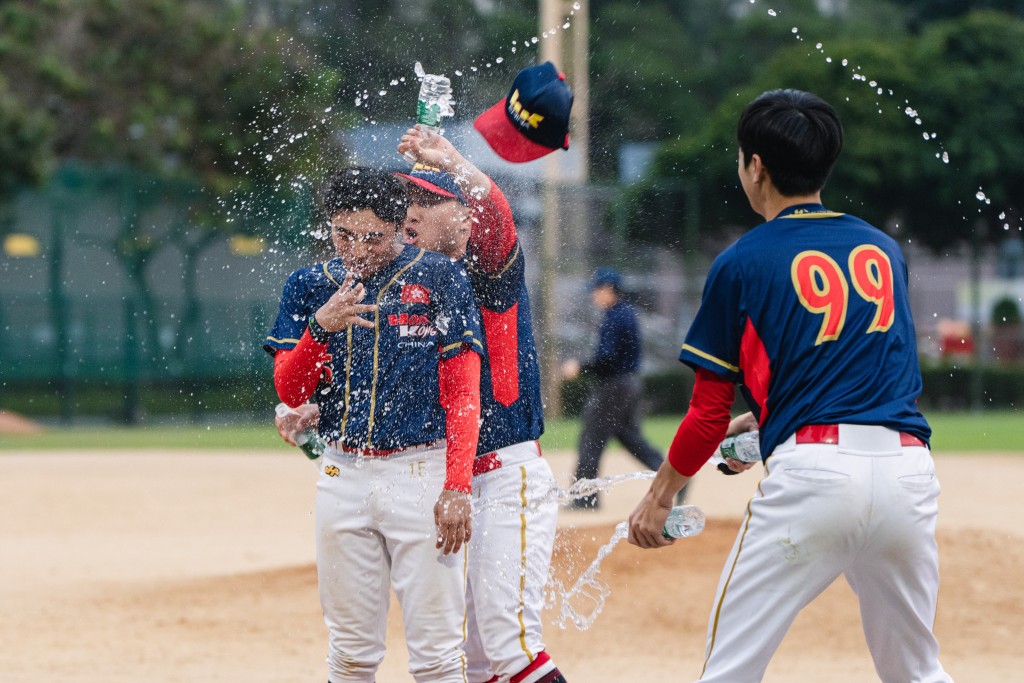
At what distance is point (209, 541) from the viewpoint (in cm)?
991

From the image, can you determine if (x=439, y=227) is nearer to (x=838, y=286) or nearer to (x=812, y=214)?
(x=812, y=214)

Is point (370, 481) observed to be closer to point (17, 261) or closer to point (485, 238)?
point (485, 238)

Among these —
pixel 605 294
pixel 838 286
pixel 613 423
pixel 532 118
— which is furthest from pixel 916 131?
pixel 838 286

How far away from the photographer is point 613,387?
988 centimetres

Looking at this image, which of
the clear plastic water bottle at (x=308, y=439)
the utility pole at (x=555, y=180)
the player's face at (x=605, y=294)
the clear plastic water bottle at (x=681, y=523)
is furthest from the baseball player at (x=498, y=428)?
the utility pole at (x=555, y=180)

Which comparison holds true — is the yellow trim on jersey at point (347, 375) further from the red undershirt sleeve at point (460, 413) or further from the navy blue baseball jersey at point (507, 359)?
the navy blue baseball jersey at point (507, 359)

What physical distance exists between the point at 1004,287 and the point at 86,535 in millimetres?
28280

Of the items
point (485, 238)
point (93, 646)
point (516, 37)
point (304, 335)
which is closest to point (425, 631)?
point (304, 335)

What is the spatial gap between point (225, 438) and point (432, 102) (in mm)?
15422

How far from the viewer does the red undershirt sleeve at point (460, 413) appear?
12.1 ft

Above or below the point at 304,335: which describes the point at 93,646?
below

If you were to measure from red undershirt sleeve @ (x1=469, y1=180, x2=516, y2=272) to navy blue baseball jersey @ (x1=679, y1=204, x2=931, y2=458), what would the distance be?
0.99 meters

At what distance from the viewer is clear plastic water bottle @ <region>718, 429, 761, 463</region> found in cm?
356

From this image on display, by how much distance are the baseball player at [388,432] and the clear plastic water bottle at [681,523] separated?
23.0 inches
